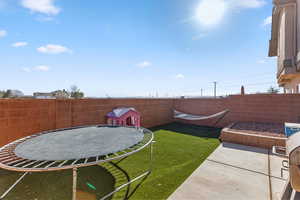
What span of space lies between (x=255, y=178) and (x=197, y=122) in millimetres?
4969

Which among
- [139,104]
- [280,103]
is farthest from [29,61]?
[280,103]

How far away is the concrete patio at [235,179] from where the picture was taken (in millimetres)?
1892

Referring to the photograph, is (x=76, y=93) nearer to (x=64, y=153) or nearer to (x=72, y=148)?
(x=72, y=148)

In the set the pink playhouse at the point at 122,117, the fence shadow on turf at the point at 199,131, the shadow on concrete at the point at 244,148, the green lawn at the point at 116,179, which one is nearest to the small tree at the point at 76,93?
the pink playhouse at the point at 122,117

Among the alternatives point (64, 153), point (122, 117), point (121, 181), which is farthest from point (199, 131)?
point (64, 153)

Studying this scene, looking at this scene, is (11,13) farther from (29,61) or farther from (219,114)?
(219,114)

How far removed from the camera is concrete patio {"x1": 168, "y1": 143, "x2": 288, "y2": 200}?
189 cm

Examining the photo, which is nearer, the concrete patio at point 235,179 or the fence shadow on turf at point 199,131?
the concrete patio at point 235,179

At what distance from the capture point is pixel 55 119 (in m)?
3.47

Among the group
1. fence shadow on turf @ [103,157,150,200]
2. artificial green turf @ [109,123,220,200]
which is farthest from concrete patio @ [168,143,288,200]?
fence shadow on turf @ [103,157,150,200]

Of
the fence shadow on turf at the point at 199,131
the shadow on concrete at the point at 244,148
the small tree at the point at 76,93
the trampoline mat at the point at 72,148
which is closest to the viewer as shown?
the trampoline mat at the point at 72,148

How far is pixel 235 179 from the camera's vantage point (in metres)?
2.27

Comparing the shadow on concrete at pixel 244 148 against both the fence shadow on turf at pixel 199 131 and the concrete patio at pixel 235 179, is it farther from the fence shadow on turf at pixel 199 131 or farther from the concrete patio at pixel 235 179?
the fence shadow on turf at pixel 199 131

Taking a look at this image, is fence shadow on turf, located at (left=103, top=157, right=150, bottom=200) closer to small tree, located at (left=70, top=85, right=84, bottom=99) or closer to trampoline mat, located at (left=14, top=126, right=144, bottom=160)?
trampoline mat, located at (left=14, top=126, right=144, bottom=160)
